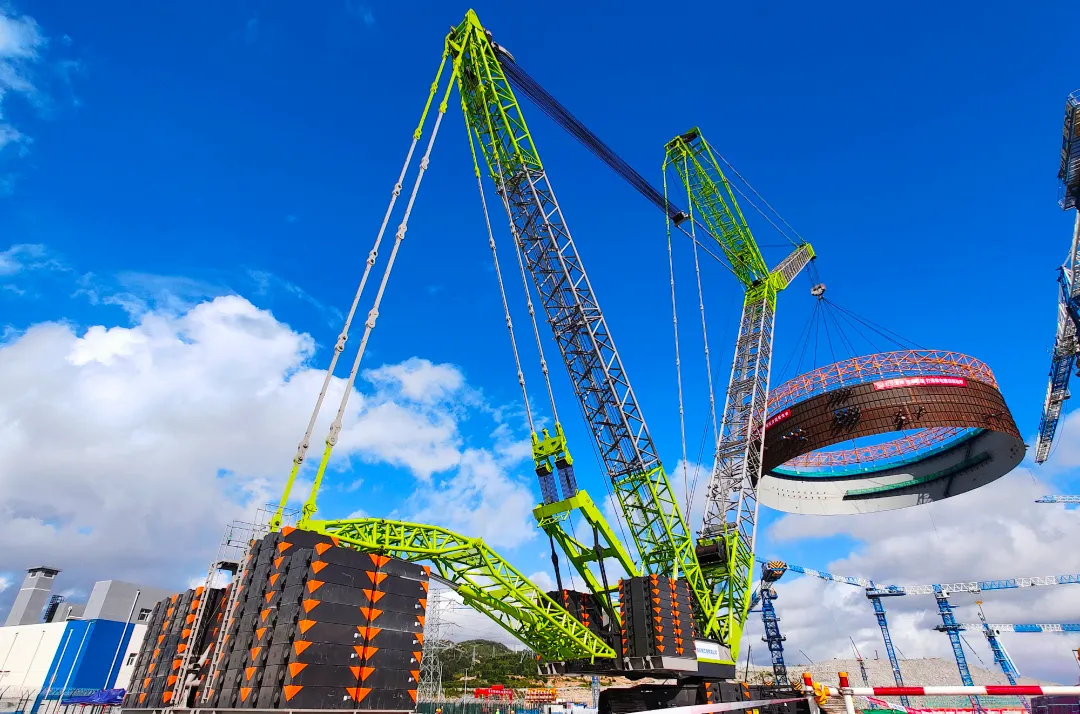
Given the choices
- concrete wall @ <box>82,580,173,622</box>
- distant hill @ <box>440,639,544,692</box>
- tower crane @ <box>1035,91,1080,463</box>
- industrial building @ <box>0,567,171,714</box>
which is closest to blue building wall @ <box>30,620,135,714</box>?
industrial building @ <box>0,567,171,714</box>

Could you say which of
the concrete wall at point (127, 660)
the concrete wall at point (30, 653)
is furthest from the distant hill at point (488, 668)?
the concrete wall at point (30, 653)

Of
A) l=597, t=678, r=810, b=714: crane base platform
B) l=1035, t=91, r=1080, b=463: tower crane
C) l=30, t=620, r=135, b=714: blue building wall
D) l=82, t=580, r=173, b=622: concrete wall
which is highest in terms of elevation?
l=1035, t=91, r=1080, b=463: tower crane

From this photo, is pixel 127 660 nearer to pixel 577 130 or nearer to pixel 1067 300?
pixel 577 130

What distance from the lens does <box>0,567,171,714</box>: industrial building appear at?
5834cm

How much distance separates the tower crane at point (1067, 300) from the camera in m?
32.2

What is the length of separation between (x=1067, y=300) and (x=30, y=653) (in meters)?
99.6

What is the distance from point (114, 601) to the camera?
6806 cm

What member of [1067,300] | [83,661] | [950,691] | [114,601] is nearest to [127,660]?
[83,661]

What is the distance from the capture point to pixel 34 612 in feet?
242

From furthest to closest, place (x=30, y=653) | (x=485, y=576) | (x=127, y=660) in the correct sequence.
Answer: (x=30, y=653) < (x=127, y=660) < (x=485, y=576)

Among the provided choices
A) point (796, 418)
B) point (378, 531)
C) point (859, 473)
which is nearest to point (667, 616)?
point (378, 531)

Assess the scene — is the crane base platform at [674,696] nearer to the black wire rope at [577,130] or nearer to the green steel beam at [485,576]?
the green steel beam at [485,576]

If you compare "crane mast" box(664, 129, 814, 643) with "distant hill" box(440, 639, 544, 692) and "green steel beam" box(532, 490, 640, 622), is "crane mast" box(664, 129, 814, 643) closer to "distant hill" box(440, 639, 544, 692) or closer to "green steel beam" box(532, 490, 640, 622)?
"green steel beam" box(532, 490, 640, 622)

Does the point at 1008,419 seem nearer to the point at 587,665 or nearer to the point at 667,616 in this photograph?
the point at 667,616
